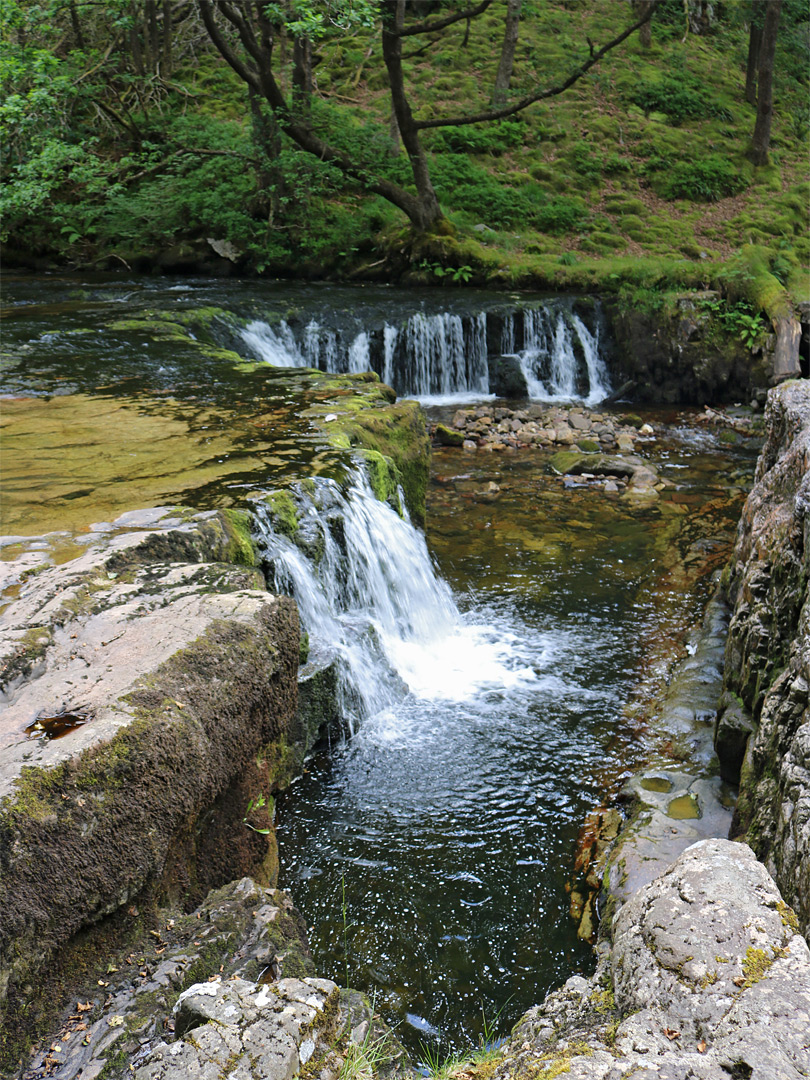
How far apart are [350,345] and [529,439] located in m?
3.31

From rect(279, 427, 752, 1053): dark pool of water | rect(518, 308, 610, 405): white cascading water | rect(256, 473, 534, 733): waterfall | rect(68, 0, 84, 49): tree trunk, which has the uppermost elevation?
rect(68, 0, 84, 49): tree trunk

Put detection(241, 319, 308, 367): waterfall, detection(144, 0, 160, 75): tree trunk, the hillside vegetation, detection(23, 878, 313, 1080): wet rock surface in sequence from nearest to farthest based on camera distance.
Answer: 1. detection(23, 878, 313, 1080): wet rock surface
2. detection(241, 319, 308, 367): waterfall
3. the hillside vegetation
4. detection(144, 0, 160, 75): tree trunk

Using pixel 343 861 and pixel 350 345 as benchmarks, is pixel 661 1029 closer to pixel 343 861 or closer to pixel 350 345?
pixel 343 861

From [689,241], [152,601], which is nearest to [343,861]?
[152,601]

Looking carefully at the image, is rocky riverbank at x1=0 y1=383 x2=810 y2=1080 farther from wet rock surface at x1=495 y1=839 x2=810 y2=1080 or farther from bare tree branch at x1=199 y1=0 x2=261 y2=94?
bare tree branch at x1=199 y1=0 x2=261 y2=94

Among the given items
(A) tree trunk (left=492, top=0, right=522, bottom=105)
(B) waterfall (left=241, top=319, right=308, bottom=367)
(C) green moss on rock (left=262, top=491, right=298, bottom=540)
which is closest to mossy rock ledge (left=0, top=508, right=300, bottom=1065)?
(C) green moss on rock (left=262, top=491, right=298, bottom=540)

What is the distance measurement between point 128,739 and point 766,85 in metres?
23.2

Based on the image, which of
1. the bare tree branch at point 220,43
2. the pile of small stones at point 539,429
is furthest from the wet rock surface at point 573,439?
the bare tree branch at point 220,43

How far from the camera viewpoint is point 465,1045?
3293 mm

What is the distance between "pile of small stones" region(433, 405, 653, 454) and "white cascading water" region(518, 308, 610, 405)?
3.77 ft

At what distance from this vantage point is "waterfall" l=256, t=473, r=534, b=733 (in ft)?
17.8

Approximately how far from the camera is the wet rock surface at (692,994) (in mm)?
1660

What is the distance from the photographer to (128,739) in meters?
2.63

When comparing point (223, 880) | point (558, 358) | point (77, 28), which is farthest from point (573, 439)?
point (77, 28)
